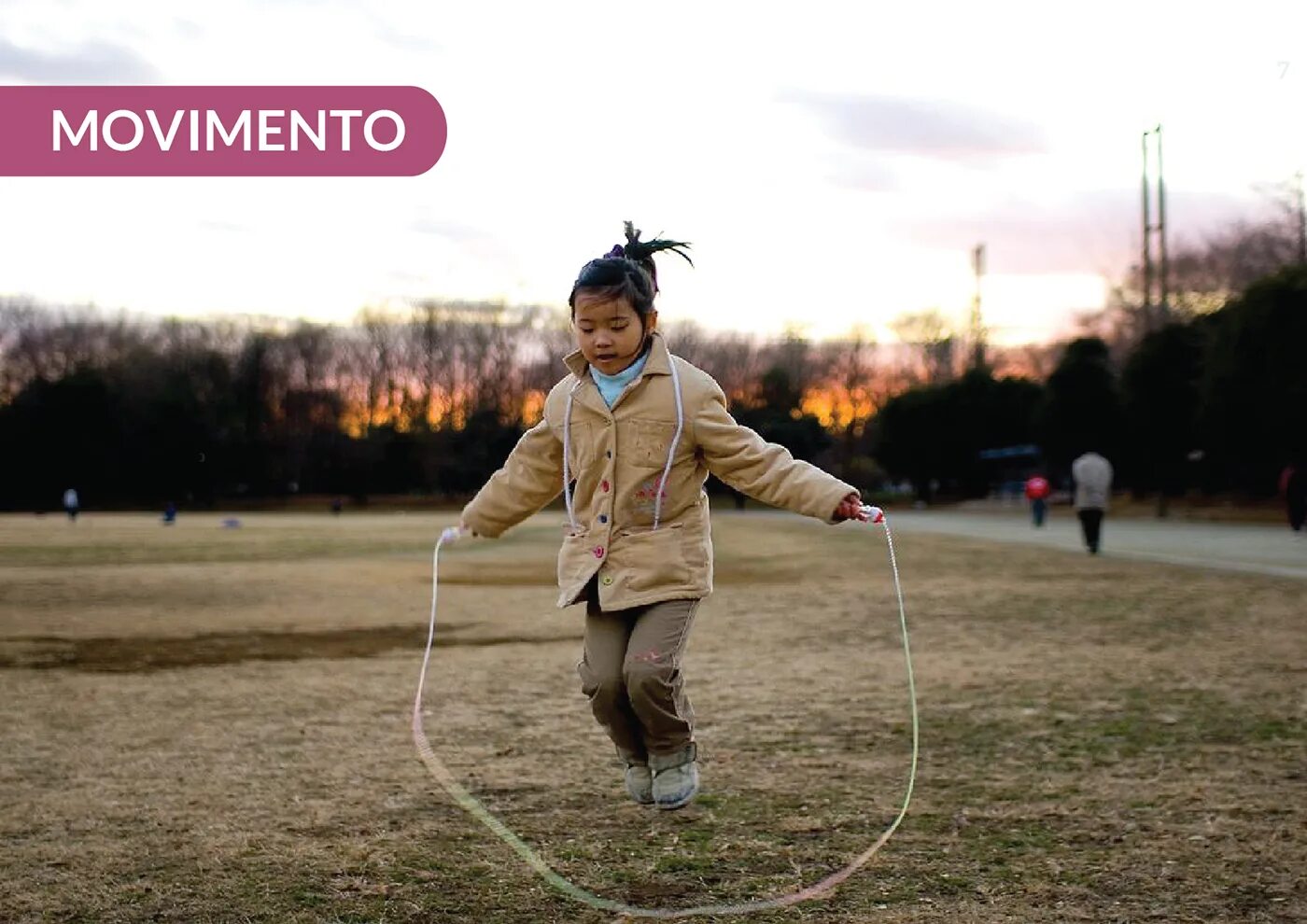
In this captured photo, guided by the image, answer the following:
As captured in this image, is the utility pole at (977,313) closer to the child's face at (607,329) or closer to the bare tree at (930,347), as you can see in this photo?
the bare tree at (930,347)

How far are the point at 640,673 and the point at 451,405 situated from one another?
88811mm

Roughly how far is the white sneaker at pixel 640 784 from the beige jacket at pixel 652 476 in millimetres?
746

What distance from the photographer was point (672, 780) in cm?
519

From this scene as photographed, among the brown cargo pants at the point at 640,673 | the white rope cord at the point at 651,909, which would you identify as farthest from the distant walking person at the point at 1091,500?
the brown cargo pants at the point at 640,673

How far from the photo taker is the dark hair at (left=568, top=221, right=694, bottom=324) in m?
4.89

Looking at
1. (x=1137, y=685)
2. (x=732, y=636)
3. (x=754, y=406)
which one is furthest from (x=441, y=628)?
(x=754, y=406)

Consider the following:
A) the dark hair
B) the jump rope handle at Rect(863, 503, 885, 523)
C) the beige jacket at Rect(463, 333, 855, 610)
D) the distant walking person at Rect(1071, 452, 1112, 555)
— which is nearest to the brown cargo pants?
the beige jacket at Rect(463, 333, 855, 610)

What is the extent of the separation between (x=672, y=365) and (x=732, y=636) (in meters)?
7.28

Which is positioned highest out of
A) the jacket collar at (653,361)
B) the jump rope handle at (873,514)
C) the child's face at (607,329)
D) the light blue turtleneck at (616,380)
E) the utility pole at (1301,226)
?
the utility pole at (1301,226)

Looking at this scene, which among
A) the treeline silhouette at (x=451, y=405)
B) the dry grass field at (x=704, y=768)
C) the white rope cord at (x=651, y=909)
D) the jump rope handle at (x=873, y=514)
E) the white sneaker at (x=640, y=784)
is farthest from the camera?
the treeline silhouette at (x=451, y=405)

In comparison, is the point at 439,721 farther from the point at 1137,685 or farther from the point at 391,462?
the point at 391,462

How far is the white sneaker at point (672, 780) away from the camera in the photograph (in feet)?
17.0

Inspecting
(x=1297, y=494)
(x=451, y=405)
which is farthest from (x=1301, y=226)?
(x=451, y=405)

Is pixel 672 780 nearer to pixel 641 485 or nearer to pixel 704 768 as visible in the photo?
pixel 704 768
